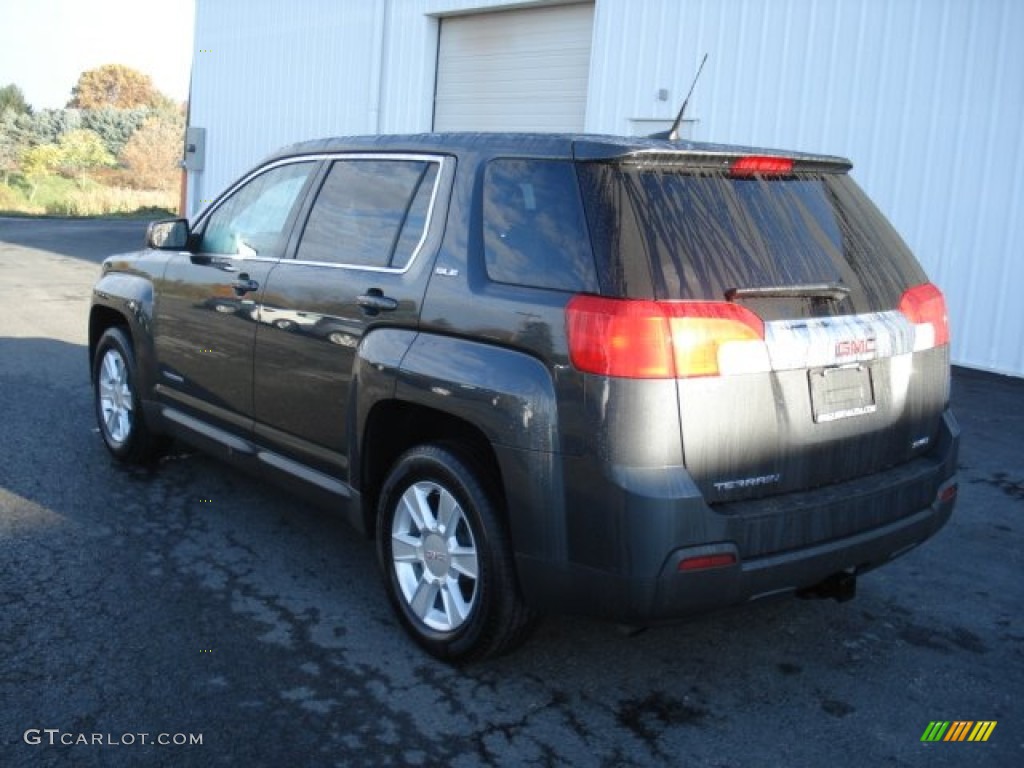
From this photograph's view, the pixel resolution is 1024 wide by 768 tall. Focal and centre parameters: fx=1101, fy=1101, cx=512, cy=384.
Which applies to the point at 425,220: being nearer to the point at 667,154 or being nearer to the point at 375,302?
the point at 375,302

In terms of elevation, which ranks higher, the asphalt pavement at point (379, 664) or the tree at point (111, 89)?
the tree at point (111, 89)

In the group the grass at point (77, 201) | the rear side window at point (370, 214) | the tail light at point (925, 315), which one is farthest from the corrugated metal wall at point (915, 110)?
the grass at point (77, 201)

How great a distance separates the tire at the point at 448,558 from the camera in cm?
364

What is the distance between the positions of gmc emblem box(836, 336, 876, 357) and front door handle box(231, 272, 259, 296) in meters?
2.54

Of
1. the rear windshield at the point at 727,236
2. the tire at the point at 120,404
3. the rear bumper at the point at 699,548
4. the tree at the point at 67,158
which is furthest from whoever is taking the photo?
the tree at the point at 67,158

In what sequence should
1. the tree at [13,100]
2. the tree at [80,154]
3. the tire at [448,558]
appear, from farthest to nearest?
the tree at [13,100] → the tree at [80,154] → the tire at [448,558]

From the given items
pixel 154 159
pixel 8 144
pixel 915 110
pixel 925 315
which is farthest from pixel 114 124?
pixel 925 315

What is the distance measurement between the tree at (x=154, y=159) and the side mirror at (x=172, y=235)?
44.0 m

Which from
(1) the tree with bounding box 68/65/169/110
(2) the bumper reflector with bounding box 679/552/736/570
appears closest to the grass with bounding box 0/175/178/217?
(2) the bumper reflector with bounding box 679/552/736/570

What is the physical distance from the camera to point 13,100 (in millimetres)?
67625

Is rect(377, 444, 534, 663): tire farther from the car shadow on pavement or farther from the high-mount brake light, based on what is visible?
the high-mount brake light

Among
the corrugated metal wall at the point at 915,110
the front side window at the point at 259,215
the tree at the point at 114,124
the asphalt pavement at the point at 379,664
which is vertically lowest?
the asphalt pavement at the point at 379,664

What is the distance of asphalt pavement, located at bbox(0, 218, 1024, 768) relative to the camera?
11.0ft

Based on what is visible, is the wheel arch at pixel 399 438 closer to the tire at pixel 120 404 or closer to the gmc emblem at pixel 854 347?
the gmc emblem at pixel 854 347
